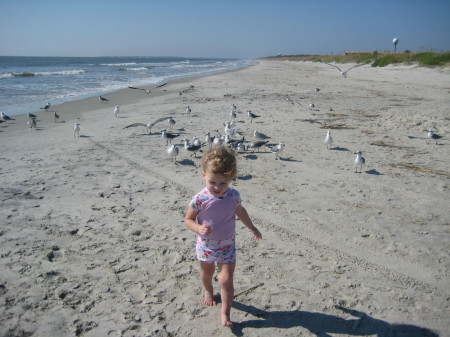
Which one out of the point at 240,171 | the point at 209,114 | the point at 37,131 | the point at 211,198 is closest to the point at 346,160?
the point at 240,171

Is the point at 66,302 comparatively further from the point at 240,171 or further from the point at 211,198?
the point at 240,171

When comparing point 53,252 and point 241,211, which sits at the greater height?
point 241,211

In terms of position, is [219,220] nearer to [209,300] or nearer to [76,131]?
[209,300]

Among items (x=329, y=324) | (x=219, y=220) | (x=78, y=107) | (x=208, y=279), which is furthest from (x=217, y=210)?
(x=78, y=107)

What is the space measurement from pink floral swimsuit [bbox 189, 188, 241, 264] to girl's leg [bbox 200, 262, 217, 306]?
3.7 inches

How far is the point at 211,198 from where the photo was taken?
2.80 m

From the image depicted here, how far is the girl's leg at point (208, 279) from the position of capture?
9.73 ft

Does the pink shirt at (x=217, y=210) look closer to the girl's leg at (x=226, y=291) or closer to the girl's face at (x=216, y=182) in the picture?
the girl's face at (x=216, y=182)

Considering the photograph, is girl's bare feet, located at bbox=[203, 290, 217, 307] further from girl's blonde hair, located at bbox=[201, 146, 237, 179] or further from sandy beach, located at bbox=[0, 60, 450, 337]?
girl's blonde hair, located at bbox=[201, 146, 237, 179]

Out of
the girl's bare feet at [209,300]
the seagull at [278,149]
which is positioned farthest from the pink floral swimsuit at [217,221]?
the seagull at [278,149]

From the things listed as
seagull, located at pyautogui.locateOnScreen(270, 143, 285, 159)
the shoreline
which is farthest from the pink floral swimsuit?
the shoreline

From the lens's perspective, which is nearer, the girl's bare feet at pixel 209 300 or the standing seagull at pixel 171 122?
the girl's bare feet at pixel 209 300

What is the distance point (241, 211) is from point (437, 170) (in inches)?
217

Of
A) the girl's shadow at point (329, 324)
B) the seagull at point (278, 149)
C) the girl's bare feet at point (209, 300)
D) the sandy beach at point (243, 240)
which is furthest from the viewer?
the seagull at point (278, 149)
